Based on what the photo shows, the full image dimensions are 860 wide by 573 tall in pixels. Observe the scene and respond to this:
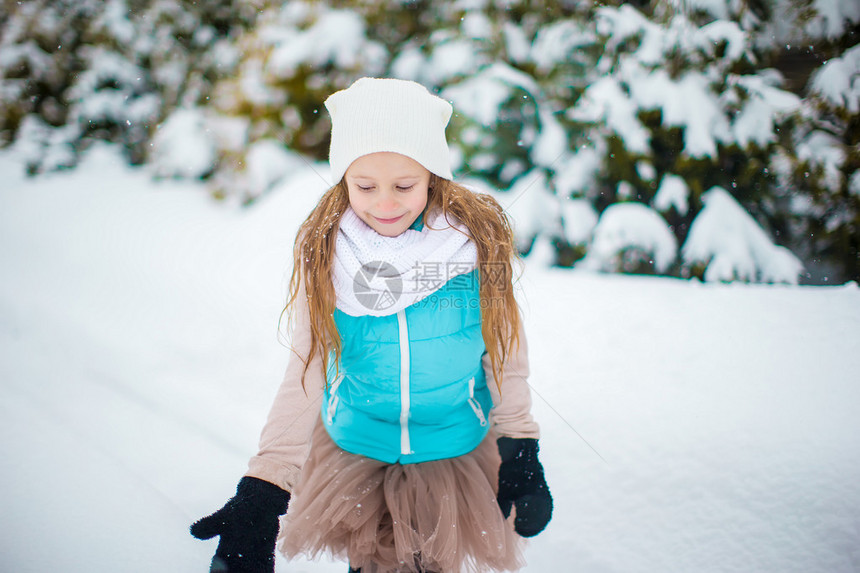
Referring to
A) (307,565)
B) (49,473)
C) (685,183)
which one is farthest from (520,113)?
(49,473)

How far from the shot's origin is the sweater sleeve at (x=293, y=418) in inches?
37.7

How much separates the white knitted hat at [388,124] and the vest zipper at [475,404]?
504 mm

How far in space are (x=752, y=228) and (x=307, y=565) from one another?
262 centimetres

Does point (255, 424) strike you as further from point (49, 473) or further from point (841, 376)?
point (841, 376)

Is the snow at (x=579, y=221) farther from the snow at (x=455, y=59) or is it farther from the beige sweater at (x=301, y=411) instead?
the beige sweater at (x=301, y=411)

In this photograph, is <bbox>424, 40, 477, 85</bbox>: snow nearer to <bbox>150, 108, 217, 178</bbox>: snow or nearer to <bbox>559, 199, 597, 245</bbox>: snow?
<bbox>559, 199, 597, 245</bbox>: snow

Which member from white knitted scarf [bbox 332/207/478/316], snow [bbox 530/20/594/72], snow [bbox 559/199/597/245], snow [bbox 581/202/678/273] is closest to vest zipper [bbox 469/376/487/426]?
white knitted scarf [bbox 332/207/478/316]

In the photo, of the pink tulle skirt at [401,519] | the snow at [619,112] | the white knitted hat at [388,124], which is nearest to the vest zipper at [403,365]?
the pink tulle skirt at [401,519]

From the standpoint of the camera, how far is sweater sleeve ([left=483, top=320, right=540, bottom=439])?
1.11m

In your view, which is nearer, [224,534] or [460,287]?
[224,534]

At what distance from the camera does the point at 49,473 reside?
5.18ft

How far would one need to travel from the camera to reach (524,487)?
41.6 inches

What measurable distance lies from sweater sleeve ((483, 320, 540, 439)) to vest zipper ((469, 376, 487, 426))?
0.10ft

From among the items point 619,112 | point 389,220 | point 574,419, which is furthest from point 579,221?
point 389,220
